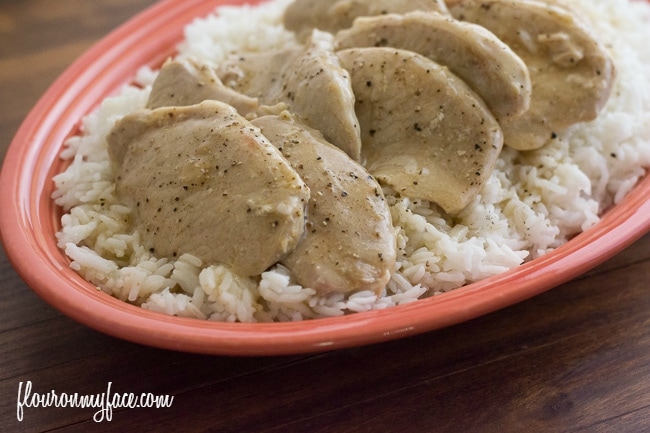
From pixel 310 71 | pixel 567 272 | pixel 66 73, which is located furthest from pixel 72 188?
pixel 567 272

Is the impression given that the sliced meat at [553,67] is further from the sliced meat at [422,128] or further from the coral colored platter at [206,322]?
the coral colored platter at [206,322]

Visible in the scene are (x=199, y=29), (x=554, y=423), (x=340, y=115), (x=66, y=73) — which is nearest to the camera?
(x=554, y=423)

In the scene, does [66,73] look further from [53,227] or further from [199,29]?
[53,227]

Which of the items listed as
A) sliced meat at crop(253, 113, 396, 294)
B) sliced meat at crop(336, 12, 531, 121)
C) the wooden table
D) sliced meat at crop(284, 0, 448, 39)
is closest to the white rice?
sliced meat at crop(253, 113, 396, 294)

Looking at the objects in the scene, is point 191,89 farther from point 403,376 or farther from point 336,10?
point 403,376

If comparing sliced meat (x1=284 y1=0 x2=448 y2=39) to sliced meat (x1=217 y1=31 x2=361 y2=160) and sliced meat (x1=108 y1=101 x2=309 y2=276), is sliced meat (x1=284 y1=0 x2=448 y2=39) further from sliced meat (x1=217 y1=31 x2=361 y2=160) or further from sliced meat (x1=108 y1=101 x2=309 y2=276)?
sliced meat (x1=108 y1=101 x2=309 y2=276)

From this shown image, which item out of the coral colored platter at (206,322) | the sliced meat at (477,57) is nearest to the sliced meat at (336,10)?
the sliced meat at (477,57)
